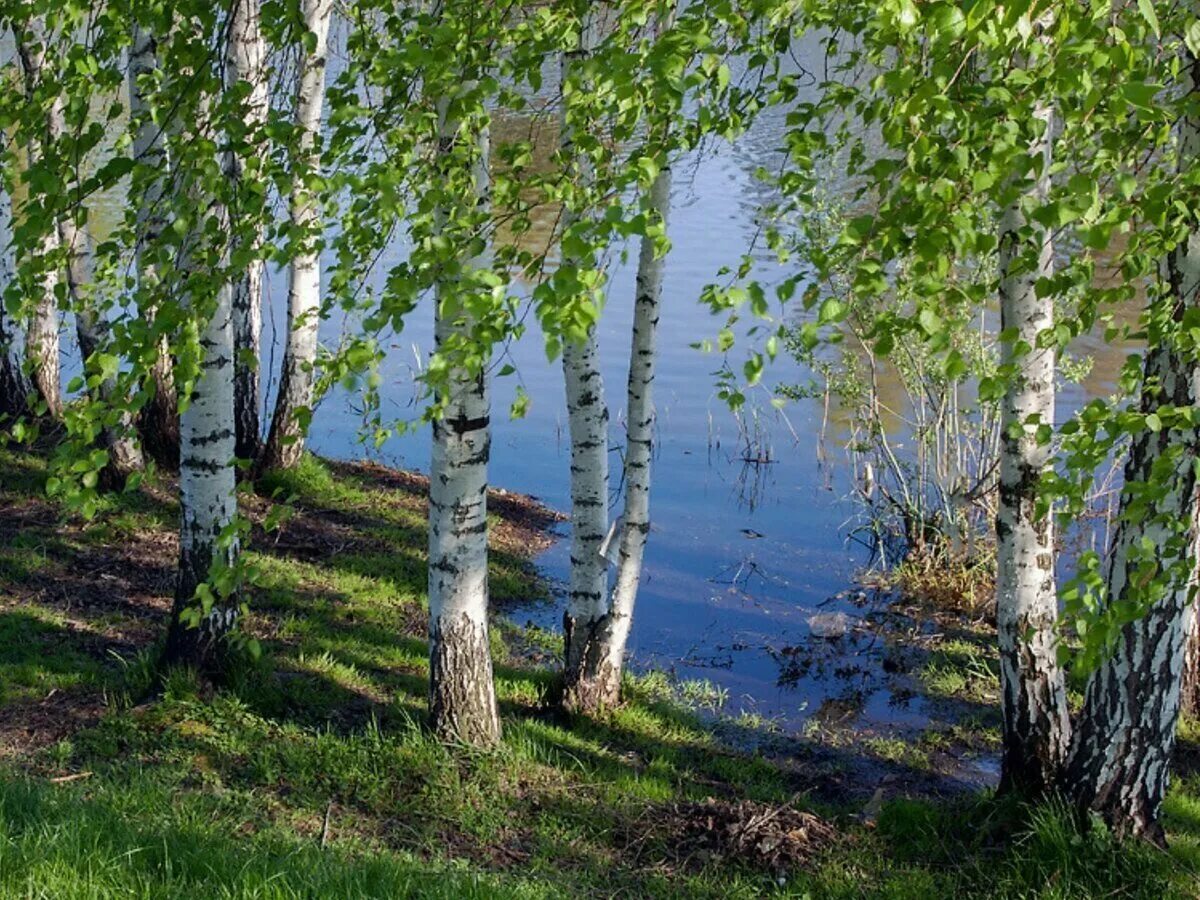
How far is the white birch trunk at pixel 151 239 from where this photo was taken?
14.8 feet

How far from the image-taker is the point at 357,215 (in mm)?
4820

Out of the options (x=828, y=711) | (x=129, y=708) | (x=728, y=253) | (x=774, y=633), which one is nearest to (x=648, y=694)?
(x=828, y=711)

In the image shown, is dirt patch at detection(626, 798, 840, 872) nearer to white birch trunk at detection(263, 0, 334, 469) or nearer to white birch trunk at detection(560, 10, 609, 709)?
white birch trunk at detection(560, 10, 609, 709)

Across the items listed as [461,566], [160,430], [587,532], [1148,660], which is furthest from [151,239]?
[160,430]

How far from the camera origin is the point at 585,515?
24.8 feet

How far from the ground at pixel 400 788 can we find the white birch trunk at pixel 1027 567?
34 cm

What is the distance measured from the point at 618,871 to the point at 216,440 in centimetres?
303

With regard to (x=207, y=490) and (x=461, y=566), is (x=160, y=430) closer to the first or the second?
(x=207, y=490)

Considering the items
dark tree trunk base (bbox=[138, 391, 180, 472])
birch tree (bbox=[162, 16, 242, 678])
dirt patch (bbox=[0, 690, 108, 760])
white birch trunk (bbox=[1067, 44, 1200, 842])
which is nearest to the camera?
white birch trunk (bbox=[1067, 44, 1200, 842])

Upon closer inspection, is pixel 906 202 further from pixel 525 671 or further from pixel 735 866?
pixel 525 671

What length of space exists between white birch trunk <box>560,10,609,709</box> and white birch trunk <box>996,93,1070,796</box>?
2.28 meters

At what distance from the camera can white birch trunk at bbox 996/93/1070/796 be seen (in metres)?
5.86

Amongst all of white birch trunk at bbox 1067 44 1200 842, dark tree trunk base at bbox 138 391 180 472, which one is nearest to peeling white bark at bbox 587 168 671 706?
white birch trunk at bbox 1067 44 1200 842

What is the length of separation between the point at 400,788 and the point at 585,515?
6.48 feet
